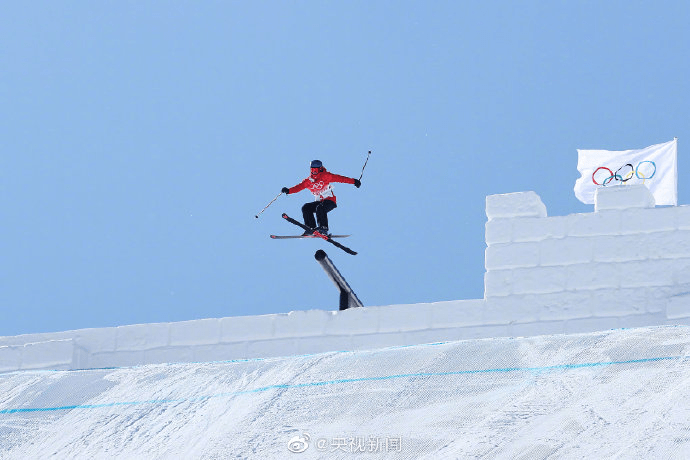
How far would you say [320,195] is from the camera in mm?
10414

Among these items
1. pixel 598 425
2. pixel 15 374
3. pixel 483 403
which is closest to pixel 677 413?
pixel 598 425

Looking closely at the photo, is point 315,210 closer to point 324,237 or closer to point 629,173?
point 324,237

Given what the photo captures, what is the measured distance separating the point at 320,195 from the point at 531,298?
2686 mm

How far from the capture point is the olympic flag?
39.5ft

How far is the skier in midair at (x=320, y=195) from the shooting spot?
33.9 ft

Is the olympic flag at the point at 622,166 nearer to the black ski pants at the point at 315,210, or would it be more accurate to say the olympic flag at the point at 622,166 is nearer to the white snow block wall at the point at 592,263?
the black ski pants at the point at 315,210

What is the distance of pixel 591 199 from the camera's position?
39.3 ft

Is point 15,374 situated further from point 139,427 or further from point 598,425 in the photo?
point 598,425

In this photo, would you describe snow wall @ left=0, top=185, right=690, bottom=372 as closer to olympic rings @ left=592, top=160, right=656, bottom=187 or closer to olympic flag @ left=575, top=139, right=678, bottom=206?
olympic flag @ left=575, top=139, right=678, bottom=206

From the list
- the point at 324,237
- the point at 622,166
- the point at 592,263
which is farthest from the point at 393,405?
the point at 622,166

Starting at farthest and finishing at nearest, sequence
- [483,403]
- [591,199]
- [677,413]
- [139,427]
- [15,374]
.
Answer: [591,199] → [15,374] → [139,427] → [483,403] → [677,413]

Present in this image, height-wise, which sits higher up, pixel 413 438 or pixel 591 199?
pixel 591 199

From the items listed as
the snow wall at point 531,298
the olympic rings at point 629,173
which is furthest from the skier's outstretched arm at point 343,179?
the olympic rings at point 629,173

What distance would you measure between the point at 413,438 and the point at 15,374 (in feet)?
11.6
